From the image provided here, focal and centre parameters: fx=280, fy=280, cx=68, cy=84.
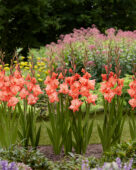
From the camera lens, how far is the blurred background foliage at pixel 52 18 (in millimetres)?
15211

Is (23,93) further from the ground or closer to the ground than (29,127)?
further from the ground

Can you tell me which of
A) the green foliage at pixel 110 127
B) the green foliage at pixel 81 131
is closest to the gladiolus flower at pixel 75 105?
the green foliage at pixel 81 131

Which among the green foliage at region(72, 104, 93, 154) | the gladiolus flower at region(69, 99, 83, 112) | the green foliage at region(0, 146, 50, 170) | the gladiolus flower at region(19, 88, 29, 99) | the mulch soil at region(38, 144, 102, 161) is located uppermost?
the gladiolus flower at region(19, 88, 29, 99)

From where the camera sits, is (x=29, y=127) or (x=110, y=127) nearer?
(x=110, y=127)

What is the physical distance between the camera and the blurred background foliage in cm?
1521

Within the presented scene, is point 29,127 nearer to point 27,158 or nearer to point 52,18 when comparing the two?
point 27,158

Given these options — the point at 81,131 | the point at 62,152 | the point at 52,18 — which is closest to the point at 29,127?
the point at 62,152

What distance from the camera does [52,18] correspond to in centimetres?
1581

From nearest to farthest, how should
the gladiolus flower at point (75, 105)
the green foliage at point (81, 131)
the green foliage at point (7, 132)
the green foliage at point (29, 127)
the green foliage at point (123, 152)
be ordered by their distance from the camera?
1. the green foliage at point (123, 152)
2. the gladiolus flower at point (75, 105)
3. the green foliage at point (81, 131)
4. the green foliage at point (7, 132)
5. the green foliage at point (29, 127)

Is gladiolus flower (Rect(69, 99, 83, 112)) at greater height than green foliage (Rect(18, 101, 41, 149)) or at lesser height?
greater

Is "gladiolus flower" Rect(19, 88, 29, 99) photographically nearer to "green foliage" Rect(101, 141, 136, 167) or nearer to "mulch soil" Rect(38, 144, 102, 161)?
"mulch soil" Rect(38, 144, 102, 161)

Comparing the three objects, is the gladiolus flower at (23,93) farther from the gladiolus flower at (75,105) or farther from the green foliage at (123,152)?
the green foliage at (123,152)

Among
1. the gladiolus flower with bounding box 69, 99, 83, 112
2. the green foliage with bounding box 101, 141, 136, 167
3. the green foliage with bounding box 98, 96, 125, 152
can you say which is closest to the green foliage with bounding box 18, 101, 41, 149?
the gladiolus flower with bounding box 69, 99, 83, 112

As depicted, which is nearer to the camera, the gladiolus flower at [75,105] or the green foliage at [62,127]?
the gladiolus flower at [75,105]
